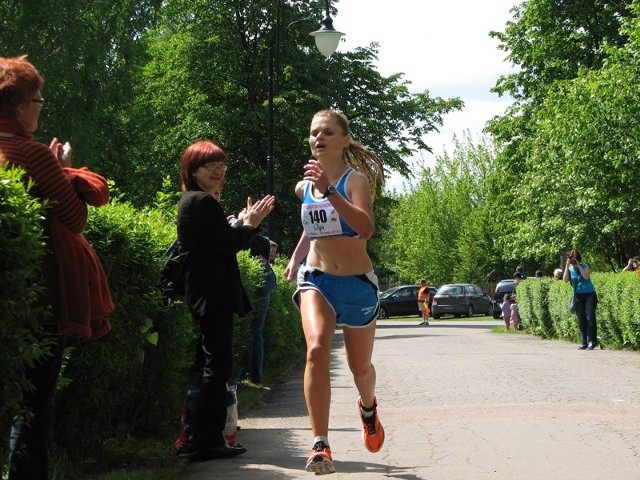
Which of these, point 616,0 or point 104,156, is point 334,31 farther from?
point 616,0

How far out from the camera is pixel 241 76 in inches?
1594

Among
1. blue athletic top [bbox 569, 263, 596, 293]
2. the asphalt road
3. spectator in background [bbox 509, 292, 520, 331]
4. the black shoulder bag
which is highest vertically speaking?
blue athletic top [bbox 569, 263, 596, 293]

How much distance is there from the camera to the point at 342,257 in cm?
629

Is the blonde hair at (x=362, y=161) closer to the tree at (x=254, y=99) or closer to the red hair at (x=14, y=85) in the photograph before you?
the red hair at (x=14, y=85)

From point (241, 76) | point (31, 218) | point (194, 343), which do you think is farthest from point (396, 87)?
point (31, 218)

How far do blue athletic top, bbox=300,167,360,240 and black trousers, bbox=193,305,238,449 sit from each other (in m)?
0.80

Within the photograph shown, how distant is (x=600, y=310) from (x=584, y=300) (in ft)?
1.98

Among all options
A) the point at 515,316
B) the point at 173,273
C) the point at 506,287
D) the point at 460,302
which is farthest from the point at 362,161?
the point at 460,302

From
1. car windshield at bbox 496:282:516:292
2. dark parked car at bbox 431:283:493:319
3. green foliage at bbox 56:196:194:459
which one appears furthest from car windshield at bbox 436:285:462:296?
green foliage at bbox 56:196:194:459

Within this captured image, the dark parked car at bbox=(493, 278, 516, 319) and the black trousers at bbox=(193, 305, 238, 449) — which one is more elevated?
the dark parked car at bbox=(493, 278, 516, 319)

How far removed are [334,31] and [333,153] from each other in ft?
61.3

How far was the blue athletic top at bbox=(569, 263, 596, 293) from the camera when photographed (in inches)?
787

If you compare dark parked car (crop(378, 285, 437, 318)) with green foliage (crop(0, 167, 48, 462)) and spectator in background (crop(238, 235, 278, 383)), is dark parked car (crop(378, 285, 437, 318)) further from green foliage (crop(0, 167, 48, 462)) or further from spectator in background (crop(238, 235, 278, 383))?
green foliage (crop(0, 167, 48, 462))

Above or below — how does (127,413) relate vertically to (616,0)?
below
